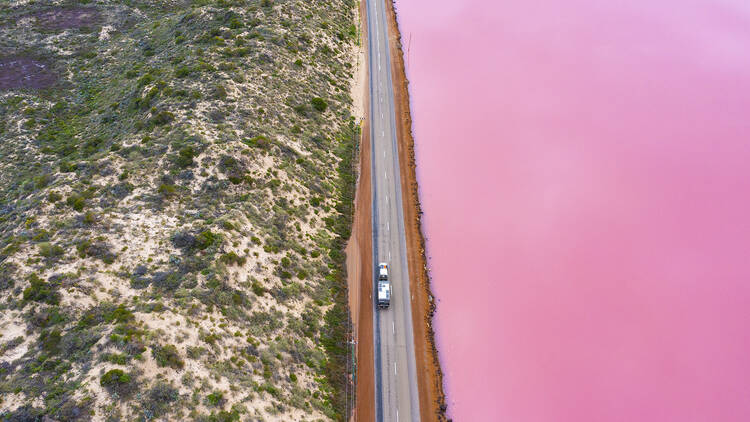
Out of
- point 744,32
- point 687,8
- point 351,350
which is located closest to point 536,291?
point 351,350

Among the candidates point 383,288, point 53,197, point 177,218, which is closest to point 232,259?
point 177,218

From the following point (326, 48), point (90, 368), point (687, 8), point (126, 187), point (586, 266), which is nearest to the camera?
point (90, 368)

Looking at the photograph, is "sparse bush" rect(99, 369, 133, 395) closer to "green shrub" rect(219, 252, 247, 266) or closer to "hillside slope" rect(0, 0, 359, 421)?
"hillside slope" rect(0, 0, 359, 421)

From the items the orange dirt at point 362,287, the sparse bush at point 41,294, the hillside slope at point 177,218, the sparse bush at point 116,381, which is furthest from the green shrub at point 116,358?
the orange dirt at point 362,287

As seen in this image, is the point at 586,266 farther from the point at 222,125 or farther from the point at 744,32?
the point at 744,32

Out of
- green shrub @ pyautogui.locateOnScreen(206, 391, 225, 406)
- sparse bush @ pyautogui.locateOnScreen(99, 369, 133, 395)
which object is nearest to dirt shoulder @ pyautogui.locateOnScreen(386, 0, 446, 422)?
green shrub @ pyautogui.locateOnScreen(206, 391, 225, 406)

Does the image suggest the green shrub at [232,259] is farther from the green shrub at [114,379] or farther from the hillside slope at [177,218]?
the green shrub at [114,379]
